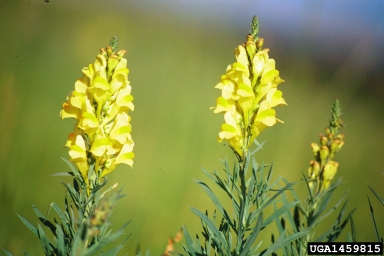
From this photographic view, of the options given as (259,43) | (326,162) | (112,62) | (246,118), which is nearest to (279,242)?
(246,118)

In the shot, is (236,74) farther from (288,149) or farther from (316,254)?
(288,149)

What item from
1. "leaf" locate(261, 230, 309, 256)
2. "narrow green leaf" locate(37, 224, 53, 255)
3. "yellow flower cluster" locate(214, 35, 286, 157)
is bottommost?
"narrow green leaf" locate(37, 224, 53, 255)

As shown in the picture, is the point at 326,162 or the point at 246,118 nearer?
the point at 246,118

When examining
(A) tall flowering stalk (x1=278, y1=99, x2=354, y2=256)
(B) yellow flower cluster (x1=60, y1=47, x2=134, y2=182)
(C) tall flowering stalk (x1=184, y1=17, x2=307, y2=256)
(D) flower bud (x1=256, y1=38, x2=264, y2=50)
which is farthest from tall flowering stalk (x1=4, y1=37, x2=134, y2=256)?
(A) tall flowering stalk (x1=278, y1=99, x2=354, y2=256)

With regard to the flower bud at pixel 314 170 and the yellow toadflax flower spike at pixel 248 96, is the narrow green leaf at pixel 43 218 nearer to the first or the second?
the yellow toadflax flower spike at pixel 248 96

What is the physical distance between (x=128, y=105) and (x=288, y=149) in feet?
4.02

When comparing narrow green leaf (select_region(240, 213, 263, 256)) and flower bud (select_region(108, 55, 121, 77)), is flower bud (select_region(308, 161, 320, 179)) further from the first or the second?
flower bud (select_region(108, 55, 121, 77))

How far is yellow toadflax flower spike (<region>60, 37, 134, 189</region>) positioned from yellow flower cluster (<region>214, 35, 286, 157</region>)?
A: 0.88ft

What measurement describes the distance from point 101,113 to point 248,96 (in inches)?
16.0

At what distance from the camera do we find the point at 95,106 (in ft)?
3.00

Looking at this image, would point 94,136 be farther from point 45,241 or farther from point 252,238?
point 252,238

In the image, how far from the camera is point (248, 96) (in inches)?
35.4

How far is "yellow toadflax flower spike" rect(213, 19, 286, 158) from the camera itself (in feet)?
3.00

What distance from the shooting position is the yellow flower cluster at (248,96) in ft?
3.00
